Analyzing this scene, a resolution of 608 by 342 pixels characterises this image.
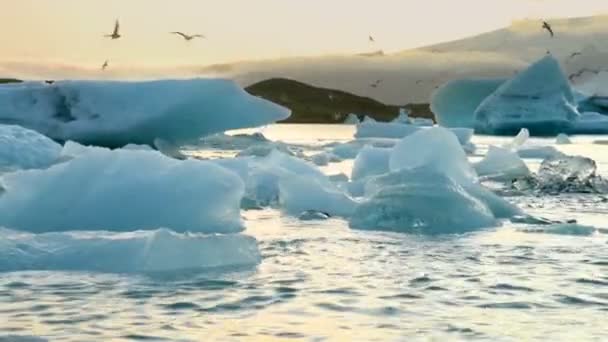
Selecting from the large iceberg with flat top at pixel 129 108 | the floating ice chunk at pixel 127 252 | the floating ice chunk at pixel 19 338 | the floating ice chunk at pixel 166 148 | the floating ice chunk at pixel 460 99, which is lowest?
the floating ice chunk at pixel 19 338

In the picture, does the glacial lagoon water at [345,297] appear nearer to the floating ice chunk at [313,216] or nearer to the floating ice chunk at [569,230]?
the floating ice chunk at [569,230]

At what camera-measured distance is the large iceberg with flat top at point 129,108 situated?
19.4 m

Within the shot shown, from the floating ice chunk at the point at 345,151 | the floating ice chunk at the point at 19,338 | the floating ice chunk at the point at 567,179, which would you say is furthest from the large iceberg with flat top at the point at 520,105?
the floating ice chunk at the point at 19,338

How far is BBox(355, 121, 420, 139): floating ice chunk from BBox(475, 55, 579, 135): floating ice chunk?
35.5ft

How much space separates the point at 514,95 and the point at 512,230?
34.9m

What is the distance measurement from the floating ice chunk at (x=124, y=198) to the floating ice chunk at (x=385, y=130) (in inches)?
946

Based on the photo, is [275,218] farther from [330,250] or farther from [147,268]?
[147,268]

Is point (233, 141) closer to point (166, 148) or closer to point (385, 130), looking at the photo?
point (385, 130)

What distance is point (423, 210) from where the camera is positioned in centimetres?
930

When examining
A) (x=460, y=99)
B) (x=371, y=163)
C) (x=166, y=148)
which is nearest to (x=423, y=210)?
(x=371, y=163)

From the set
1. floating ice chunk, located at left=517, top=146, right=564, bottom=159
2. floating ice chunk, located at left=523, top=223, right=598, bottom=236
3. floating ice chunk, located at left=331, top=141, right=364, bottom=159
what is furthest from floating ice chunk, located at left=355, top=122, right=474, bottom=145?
floating ice chunk, located at left=523, top=223, right=598, bottom=236

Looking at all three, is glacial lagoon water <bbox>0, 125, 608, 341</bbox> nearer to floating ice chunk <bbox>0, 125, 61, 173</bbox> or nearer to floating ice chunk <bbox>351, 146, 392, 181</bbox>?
floating ice chunk <bbox>351, 146, 392, 181</bbox>

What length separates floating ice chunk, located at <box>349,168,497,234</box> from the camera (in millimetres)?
9211

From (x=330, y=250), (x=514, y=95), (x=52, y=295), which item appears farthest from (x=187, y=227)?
(x=514, y=95)
